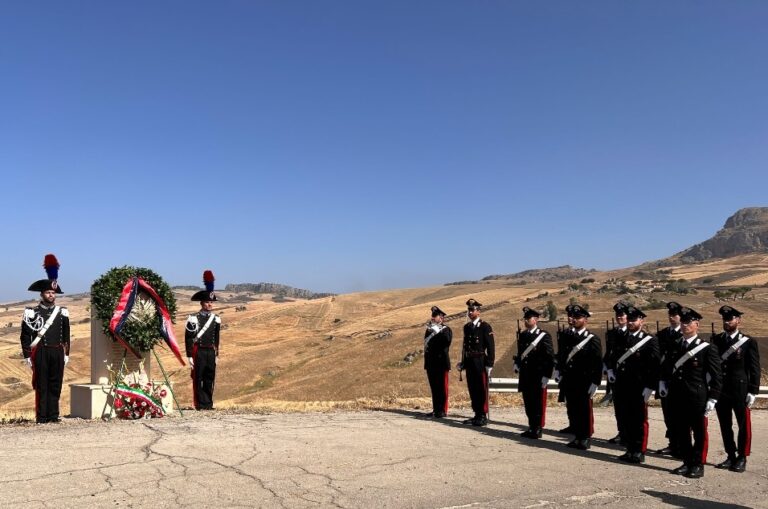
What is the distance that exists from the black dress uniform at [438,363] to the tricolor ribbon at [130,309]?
15.3 feet

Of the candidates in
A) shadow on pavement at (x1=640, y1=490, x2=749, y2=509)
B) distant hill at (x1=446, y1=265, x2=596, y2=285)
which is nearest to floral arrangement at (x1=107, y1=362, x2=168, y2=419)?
shadow on pavement at (x1=640, y1=490, x2=749, y2=509)

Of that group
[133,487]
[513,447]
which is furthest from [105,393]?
[513,447]

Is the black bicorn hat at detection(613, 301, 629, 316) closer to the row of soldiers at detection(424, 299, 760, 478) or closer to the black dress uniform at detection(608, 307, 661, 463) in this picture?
the row of soldiers at detection(424, 299, 760, 478)

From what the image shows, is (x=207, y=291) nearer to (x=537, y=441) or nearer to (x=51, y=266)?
(x=51, y=266)

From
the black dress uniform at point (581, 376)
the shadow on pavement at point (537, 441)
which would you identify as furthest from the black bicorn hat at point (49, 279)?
the black dress uniform at point (581, 376)

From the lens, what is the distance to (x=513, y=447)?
9453mm

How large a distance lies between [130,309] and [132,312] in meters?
0.12

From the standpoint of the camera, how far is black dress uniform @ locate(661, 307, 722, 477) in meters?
8.23

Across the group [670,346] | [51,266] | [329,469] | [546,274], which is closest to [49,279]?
[51,266]

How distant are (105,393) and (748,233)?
153011mm

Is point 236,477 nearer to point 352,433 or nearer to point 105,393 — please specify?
point 352,433

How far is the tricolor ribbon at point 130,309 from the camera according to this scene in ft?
37.8

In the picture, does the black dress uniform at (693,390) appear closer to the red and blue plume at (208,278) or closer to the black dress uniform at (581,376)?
the black dress uniform at (581,376)

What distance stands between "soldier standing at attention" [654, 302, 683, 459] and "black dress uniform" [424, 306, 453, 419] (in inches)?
140
